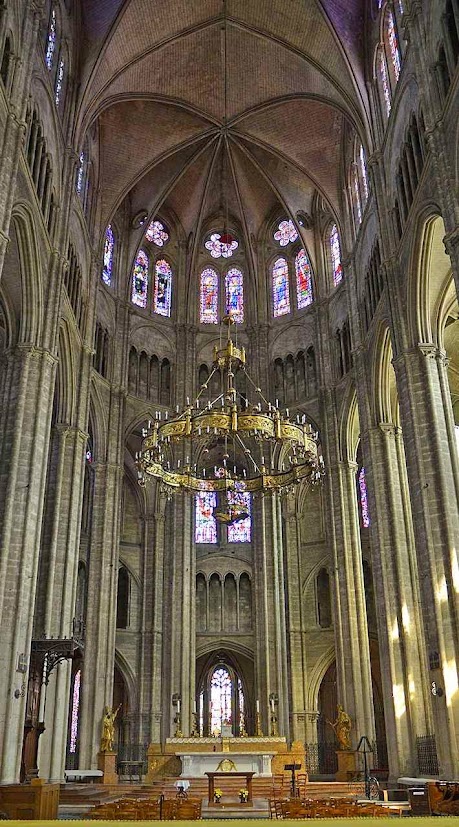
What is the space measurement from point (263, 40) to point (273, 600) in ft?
82.4

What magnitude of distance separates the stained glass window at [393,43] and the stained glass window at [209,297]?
17213 mm

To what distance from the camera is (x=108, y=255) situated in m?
37.5

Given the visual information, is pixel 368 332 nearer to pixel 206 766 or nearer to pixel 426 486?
pixel 426 486

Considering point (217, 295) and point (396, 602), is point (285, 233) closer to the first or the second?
point (217, 295)

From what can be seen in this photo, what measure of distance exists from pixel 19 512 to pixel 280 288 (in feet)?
77.1

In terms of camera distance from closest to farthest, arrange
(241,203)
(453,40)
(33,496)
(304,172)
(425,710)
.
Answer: (453,40) < (33,496) < (425,710) < (304,172) < (241,203)

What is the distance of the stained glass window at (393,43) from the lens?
25812 mm

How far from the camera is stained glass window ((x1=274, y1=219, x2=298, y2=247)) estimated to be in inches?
1608

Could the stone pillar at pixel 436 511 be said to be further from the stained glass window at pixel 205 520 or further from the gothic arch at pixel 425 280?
the stained glass window at pixel 205 520

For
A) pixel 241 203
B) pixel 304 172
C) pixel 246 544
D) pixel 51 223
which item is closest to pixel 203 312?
pixel 241 203

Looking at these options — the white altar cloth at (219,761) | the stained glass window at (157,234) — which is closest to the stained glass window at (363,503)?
the white altar cloth at (219,761)

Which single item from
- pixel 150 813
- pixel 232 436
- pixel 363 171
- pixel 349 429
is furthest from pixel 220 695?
pixel 150 813

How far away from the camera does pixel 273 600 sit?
33.8 metres

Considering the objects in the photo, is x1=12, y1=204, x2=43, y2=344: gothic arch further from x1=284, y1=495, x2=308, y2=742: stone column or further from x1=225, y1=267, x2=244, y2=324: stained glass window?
x1=284, y1=495, x2=308, y2=742: stone column
